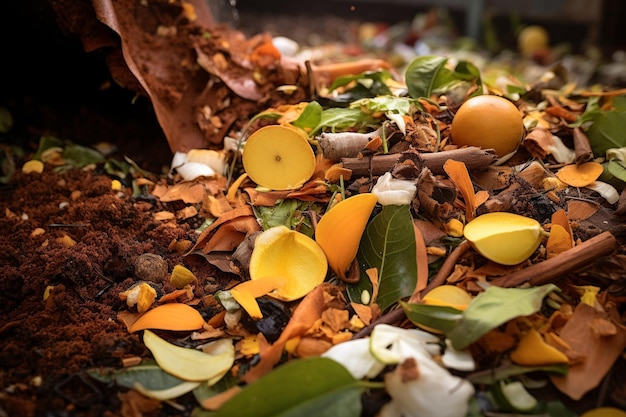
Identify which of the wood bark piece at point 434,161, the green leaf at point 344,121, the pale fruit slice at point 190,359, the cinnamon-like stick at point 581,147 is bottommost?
the pale fruit slice at point 190,359

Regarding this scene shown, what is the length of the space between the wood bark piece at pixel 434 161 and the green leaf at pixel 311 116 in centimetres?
17

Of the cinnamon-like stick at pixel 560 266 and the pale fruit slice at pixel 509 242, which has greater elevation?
the pale fruit slice at pixel 509 242

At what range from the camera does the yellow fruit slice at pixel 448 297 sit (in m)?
0.96

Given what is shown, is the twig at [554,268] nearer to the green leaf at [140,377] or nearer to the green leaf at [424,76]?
the green leaf at [140,377]

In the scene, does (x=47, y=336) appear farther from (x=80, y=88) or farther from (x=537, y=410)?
(x=80, y=88)

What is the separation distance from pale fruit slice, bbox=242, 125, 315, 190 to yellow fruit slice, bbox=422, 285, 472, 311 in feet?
1.25

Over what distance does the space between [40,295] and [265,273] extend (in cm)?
44

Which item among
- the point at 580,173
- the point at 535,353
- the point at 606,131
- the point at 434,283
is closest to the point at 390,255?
the point at 434,283

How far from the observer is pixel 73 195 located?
1382mm

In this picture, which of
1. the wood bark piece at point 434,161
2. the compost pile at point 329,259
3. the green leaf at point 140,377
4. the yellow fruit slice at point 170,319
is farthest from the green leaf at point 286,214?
the green leaf at point 140,377

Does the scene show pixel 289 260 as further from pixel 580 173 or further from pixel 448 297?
pixel 580 173

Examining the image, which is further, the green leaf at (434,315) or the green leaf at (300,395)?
the green leaf at (434,315)

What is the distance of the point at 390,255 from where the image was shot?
105 centimetres

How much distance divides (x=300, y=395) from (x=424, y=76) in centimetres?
93
